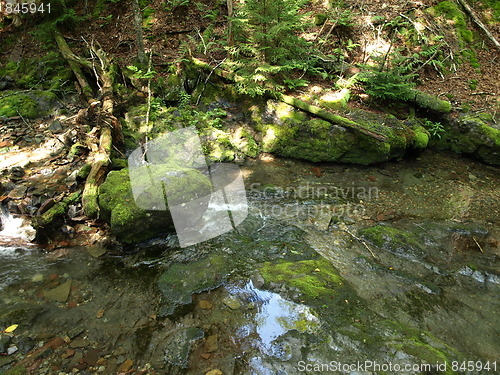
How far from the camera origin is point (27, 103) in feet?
32.0

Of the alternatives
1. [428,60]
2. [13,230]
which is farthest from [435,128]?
[13,230]

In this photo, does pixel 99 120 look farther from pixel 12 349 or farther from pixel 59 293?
pixel 12 349

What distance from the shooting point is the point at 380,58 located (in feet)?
30.1

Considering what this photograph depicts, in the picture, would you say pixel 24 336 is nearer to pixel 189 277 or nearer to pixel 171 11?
pixel 189 277

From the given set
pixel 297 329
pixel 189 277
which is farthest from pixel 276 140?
pixel 297 329

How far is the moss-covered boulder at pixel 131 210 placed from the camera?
16.4ft

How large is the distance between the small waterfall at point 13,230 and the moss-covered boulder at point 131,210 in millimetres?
1320

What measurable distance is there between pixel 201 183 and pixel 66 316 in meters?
3.04

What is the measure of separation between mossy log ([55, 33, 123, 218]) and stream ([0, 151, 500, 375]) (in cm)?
115

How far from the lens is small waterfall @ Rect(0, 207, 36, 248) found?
512cm

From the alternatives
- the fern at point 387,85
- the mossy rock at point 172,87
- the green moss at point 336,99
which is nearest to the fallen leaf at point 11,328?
the mossy rock at point 172,87

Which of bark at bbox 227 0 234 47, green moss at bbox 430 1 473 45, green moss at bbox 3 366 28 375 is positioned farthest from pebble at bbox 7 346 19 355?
green moss at bbox 430 1 473 45

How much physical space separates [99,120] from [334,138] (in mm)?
6481

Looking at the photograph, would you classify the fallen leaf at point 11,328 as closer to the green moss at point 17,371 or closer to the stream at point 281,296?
the stream at point 281,296
